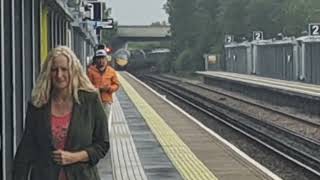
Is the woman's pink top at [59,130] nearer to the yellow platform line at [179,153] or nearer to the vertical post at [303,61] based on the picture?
the yellow platform line at [179,153]

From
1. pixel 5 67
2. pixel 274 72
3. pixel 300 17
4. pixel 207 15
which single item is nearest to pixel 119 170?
pixel 5 67

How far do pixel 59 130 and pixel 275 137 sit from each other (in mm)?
18090

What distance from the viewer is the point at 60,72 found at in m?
4.87

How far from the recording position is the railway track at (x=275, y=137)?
17.3 m

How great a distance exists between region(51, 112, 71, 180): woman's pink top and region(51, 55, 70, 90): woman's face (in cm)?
18

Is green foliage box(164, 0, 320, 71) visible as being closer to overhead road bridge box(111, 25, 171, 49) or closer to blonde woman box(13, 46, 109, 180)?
overhead road bridge box(111, 25, 171, 49)

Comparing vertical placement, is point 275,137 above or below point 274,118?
below

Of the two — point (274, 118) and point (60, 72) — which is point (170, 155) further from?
point (274, 118)

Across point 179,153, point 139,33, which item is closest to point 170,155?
point 179,153

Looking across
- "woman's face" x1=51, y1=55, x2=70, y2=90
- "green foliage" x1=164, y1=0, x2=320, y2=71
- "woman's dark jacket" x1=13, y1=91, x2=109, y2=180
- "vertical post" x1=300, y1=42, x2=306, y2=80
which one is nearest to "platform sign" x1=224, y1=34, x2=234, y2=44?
"green foliage" x1=164, y1=0, x2=320, y2=71

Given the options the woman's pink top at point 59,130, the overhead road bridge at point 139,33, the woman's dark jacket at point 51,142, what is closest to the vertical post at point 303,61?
the woman's dark jacket at point 51,142

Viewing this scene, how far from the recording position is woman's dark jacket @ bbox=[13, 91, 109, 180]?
490 cm

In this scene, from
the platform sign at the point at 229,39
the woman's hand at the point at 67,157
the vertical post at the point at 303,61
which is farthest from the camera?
the platform sign at the point at 229,39

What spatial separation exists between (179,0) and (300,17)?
45.2 metres
